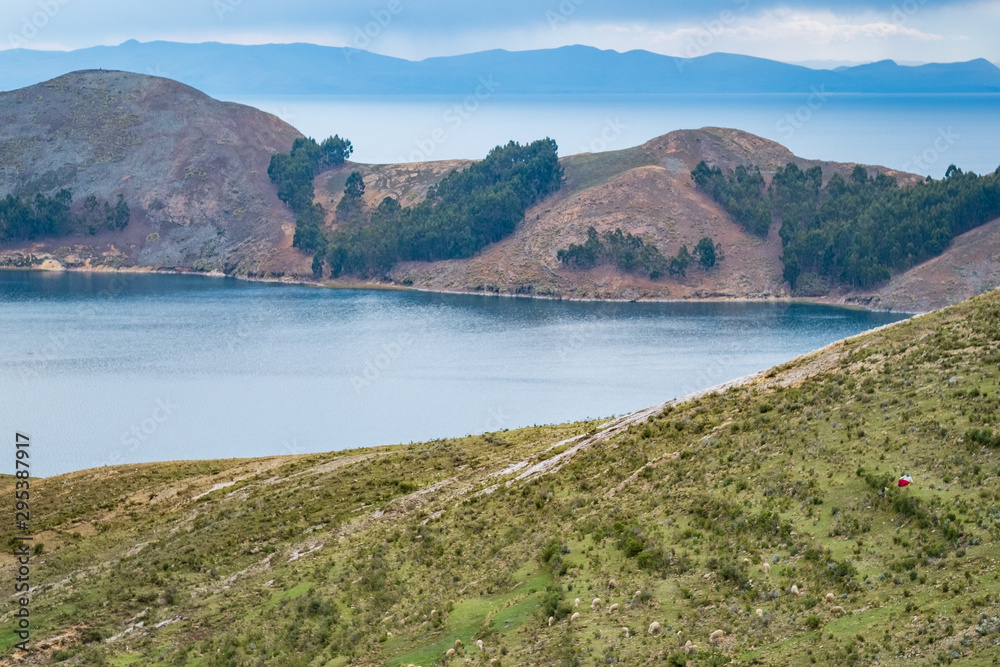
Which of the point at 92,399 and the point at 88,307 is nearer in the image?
the point at 92,399

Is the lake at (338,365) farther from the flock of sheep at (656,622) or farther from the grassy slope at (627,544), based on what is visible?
the flock of sheep at (656,622)

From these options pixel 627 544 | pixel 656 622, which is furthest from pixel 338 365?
pixel 656 622

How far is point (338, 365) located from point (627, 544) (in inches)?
4031

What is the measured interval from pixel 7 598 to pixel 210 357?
319ft

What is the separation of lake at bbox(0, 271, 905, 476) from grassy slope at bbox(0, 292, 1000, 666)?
42622 mm

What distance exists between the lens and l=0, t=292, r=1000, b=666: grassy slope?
30797mm

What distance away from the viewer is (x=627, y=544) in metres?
36.8

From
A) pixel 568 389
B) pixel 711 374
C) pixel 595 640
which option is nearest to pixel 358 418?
pixel 568 389

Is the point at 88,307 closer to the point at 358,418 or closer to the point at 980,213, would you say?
the point at 358,418

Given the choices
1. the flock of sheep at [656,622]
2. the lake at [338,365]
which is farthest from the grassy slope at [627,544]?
the lake at [338,365]

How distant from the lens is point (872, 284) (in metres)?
192

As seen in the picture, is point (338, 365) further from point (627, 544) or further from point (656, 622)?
point (656, 622)

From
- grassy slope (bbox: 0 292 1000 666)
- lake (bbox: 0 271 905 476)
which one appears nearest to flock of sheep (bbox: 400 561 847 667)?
grassy slope (bbox: 0 292 1000 666)

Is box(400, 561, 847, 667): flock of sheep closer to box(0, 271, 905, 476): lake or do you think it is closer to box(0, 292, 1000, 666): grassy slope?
box(0, 292, 1000, 666): grassy slope
